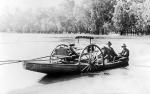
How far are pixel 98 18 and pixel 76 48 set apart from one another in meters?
64.5

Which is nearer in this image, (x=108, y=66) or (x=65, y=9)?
(x=108, y=66)

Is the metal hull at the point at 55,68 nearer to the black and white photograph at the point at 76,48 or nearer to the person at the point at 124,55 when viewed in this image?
the black and white photograph at the point at 76,48

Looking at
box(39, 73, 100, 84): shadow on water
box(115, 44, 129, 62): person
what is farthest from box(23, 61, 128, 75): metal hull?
box(115, 44, 129, 62): person

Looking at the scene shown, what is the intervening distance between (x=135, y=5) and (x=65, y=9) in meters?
43.4

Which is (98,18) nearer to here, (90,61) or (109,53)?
(109,53)

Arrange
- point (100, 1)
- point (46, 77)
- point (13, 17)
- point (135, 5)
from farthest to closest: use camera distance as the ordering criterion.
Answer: point (13, 17) < point (100, 1) < point (135, 5) < point (46, 77)

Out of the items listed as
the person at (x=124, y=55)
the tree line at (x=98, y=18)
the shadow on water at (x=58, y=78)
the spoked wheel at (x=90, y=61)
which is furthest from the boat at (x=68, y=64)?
the tree line at (x=98, y=18)

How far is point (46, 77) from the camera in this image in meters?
19.3

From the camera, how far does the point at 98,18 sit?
274 feet

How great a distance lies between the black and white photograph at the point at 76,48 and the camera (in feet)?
57.6

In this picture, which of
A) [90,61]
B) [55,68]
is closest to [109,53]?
[90,61]

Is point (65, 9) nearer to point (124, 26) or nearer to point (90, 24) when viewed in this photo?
point (90, 24)

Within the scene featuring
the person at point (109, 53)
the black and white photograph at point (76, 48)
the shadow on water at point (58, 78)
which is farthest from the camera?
the person at point (109, 53)

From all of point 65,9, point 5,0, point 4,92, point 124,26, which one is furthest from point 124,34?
point 4,92
